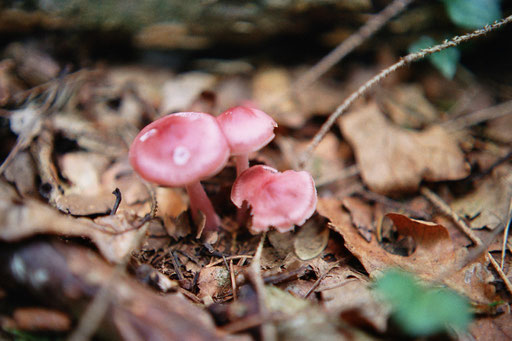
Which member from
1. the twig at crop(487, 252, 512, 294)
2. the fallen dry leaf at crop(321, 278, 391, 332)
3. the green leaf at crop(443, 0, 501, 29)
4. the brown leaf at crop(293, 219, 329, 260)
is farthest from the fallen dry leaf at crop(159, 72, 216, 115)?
the twig at crop(487, 252, 512, 294)

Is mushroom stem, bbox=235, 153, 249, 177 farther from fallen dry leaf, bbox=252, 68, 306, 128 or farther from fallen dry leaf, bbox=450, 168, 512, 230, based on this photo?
fallen dry leaf, bbox=450, 168, 512, 230

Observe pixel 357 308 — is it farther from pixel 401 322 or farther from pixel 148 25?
pixel 148 25

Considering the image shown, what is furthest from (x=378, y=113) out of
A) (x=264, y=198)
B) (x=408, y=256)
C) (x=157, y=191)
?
(x=157, y=191)

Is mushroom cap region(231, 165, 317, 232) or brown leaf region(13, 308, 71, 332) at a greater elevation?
mushroom cap region(231, 165, 317, 232)

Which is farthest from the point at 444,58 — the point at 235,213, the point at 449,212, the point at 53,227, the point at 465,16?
the point at 53,227

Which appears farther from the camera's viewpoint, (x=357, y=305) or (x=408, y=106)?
(x=408, y=106)

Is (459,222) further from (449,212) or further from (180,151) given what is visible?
(180,151)
